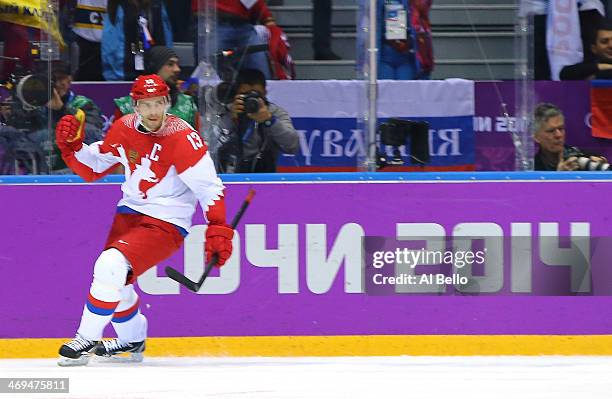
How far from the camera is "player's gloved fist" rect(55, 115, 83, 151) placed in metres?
6.63

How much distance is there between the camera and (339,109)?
7312 mm

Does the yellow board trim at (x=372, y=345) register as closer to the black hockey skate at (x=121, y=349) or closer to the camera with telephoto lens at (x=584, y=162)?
the black hockey skate at (x=121, y=349)

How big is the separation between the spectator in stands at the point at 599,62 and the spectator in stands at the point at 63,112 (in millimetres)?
2388

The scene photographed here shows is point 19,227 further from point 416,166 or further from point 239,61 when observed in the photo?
point 416,166

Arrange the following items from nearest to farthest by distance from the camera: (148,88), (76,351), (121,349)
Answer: (148,88)
(76,351)
(121,349)

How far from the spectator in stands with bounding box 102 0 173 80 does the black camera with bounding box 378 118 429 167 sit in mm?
1168

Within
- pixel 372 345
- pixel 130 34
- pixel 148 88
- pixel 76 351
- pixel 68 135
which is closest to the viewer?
pixel 148 88

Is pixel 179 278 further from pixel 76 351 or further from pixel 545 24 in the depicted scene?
pixel 545 24

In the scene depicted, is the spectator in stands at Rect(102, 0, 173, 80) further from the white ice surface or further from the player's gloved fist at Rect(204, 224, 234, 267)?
the white ice surface

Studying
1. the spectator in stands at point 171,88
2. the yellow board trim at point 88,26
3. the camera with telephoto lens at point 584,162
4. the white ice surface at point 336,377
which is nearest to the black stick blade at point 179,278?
the white ice surface at point 336,377

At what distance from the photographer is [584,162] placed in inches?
288

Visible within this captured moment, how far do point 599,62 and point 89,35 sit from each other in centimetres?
262

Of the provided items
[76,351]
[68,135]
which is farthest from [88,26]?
[76,351]

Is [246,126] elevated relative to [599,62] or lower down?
lower down
